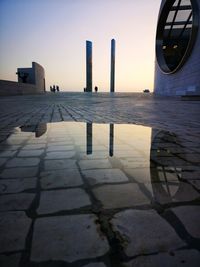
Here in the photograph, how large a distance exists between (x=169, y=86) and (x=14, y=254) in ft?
88.3

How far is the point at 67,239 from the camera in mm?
1287

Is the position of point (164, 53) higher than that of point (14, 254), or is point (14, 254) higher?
point (164, 53)

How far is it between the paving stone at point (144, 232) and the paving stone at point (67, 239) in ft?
0.47

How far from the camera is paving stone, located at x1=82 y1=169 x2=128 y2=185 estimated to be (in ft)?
7.02

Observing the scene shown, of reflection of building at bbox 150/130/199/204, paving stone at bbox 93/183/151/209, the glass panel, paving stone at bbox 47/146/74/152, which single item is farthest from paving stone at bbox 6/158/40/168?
the glass panel

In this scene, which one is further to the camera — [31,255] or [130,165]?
[130,165]

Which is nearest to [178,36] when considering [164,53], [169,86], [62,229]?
[164,53]

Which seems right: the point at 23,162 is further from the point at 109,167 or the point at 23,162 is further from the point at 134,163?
the point at 134,163

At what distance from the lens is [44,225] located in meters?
1.42

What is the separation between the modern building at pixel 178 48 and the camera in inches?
751

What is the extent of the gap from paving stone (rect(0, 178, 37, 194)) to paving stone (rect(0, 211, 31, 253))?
0.39m

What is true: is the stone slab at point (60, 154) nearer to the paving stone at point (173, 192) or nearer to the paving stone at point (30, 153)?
the paving stone at point (30, 153)

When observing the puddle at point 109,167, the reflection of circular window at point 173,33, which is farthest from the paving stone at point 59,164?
the reflection of circular window at point 173,33

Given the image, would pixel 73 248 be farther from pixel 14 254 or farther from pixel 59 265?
pixel 14 254
